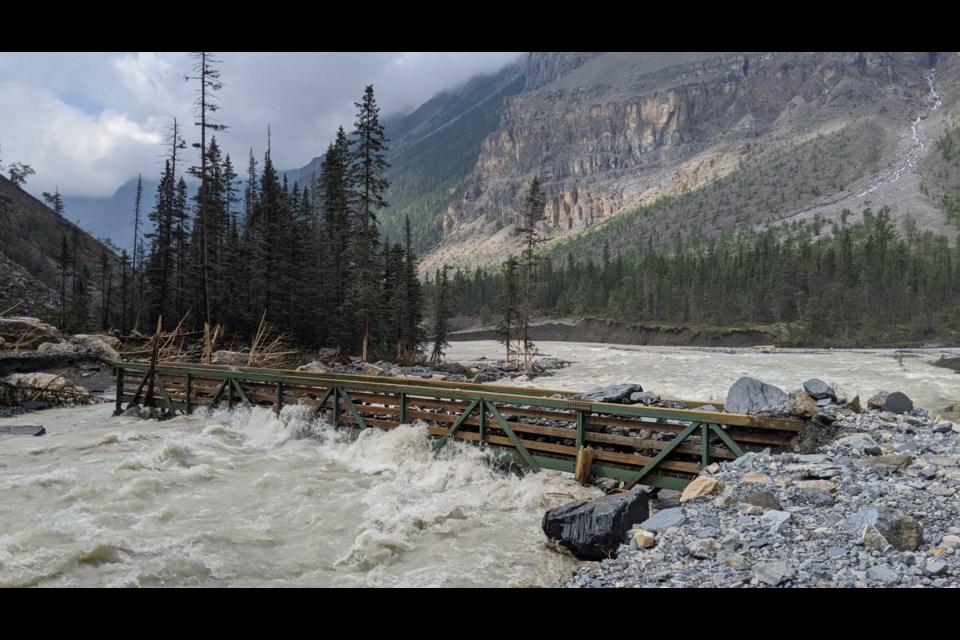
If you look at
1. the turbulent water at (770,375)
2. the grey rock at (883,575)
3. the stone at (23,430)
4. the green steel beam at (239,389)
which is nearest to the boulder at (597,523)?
the grey rock at (883,575)

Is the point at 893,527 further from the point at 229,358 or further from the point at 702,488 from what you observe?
the point at 229,358

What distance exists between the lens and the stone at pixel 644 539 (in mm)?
7156

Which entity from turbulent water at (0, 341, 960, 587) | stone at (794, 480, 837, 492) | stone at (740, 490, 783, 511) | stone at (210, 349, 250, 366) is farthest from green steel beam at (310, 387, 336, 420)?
stone at (210, 349, 250, 366)

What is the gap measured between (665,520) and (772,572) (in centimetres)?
194

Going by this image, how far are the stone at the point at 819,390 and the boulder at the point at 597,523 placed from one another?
4.58 m

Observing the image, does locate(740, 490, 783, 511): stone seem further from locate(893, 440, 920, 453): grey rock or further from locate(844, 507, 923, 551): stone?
locate(893, 440, 920, 453): grey rock

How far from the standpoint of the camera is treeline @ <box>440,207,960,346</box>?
77875mm

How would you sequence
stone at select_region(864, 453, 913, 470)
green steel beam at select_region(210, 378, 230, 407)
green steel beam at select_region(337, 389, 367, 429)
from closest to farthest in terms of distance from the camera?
1. stone at select_region(864, 453, 913, 470)
2. green steel beam at select_region(337, 389, 367, 429)
3. green steel beam at select_region(210, 378, 230, 407)

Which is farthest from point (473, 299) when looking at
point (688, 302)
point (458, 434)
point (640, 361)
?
point (458, 434)

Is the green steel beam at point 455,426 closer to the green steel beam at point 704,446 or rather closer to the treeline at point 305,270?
the green steel beam at point 704,446

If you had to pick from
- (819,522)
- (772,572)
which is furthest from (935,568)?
(772,572)

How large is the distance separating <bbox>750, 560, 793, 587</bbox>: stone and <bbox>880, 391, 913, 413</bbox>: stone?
6.03 m

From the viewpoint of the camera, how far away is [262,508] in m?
9.94
